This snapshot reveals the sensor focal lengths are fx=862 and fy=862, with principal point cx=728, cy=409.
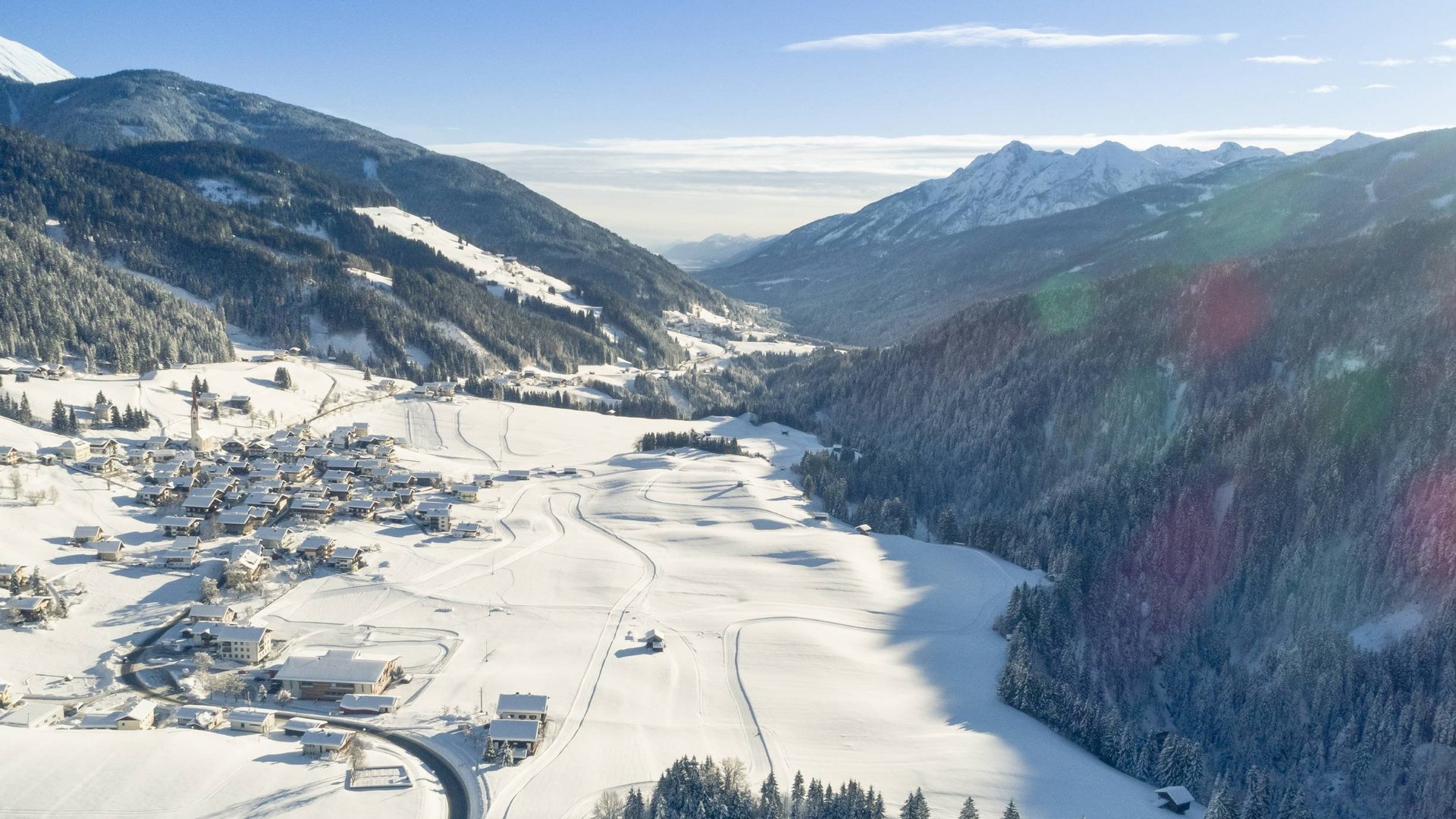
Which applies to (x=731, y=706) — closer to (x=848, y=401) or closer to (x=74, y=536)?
(x=74, y=536)

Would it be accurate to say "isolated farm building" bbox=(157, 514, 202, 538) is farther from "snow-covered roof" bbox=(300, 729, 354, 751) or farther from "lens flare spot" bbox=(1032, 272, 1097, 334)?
"lens flare spot" bbox=(1032, 272, 1097, 334)

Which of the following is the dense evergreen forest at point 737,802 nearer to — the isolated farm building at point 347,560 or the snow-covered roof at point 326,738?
the snow-covered roof at point 326,738

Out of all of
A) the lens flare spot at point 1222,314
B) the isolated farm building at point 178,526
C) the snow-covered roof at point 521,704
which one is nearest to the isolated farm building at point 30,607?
the isolated farm building at point 178,526

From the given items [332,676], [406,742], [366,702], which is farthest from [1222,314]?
[332,676]

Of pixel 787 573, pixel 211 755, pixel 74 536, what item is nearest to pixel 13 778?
pixel 211 755

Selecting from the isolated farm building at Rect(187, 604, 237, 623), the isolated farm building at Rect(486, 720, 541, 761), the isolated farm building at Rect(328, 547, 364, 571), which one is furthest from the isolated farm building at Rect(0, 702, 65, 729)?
the isolated farm building at Rect(328, 547, 364, 571)
